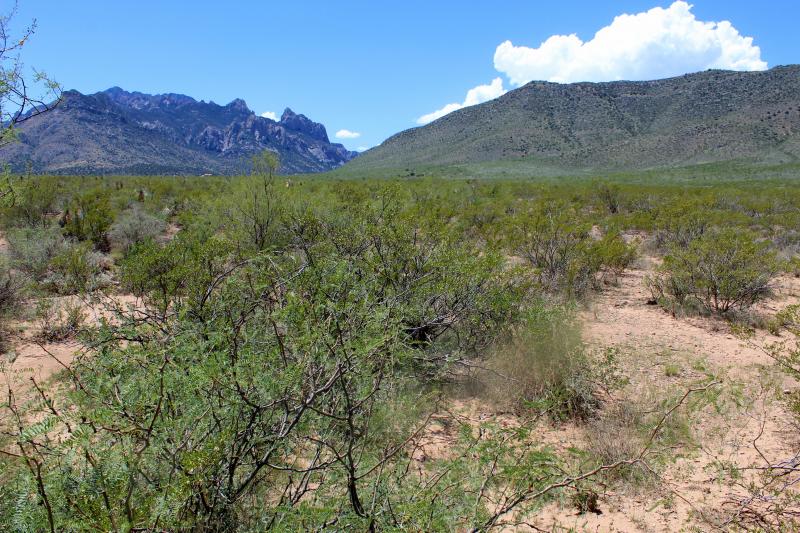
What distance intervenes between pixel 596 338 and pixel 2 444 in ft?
24.9

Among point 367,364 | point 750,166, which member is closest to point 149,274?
point 367,364

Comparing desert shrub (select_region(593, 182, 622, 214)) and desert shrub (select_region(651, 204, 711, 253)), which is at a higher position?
desert shrub (select_region(593, 182, 622, 214))

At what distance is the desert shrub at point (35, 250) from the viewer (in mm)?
10992

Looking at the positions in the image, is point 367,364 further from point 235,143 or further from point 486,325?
point 235,143

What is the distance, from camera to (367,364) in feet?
8.23

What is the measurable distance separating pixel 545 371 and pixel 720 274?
5840 millimetres

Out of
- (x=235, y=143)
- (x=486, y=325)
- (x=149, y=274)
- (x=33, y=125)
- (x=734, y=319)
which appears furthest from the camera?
(x=235, y=143)

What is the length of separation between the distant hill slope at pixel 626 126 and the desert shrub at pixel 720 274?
178ft

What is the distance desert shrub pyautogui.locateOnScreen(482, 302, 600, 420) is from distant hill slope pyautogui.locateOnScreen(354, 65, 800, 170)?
60.3 metres

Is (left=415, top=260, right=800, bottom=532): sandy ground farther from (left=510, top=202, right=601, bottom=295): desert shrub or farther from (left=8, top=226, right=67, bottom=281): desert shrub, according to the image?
(left=8, top=226, right=67, bottom=281): desert shrub

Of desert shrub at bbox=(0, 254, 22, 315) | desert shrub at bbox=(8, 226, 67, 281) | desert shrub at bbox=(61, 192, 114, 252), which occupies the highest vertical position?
desert shrub at bbox=(61, 192, 114, 252)

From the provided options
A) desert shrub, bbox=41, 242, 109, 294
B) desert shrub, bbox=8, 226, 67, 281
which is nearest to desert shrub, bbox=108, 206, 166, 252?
desert shrub, bbox=8, 226, 67, 281

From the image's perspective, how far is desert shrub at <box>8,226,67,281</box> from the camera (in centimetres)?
1099

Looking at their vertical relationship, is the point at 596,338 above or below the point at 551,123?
below
